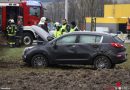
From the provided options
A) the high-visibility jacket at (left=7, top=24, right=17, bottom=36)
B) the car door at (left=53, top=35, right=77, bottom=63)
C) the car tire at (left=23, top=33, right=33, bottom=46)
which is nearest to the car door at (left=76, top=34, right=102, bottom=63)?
the car door at (left=53, top=35, right=77, bottom=63)

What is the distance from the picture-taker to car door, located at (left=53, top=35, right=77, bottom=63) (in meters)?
16.6

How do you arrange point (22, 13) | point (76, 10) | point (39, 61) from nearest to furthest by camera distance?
point (39, 61)
point (22, 13)
point (76, 10)

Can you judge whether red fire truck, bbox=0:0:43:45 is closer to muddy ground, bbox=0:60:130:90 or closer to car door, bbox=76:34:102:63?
car door, bbox=76:34:102:63

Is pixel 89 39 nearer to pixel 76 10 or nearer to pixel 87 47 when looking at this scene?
pixel 87 47

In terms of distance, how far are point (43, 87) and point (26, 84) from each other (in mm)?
A: 574

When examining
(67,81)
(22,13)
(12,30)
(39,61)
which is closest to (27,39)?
(12,30)

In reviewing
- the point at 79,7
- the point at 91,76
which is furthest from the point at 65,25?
the point at 79,7

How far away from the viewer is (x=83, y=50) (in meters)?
16.5

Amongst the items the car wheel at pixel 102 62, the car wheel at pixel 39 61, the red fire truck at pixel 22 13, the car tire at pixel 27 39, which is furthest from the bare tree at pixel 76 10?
the car wheel at pixel 102 62

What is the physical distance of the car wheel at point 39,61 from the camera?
17.0m

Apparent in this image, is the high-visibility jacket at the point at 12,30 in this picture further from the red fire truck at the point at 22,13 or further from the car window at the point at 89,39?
the car window at the point at 89,39

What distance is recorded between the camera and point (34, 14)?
33.0m

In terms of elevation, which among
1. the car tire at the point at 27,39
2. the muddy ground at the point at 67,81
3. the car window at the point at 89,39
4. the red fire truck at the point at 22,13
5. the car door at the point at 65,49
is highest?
the red fire truck at the point at 22,13

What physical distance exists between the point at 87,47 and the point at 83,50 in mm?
199
